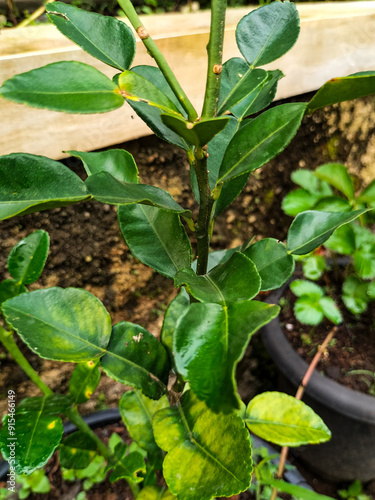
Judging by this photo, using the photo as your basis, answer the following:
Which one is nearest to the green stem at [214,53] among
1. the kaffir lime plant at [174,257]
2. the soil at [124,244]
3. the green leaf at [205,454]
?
the kaffir lime plant at [174,257]

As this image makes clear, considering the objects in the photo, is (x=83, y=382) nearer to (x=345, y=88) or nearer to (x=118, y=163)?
(x=118, y=163)

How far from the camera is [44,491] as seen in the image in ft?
2.92

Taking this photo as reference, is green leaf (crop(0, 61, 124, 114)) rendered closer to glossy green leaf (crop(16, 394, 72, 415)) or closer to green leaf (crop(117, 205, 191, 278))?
green leaf (crop(117, 205, 191, 278))

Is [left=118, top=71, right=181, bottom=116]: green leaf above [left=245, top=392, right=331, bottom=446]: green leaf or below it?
above

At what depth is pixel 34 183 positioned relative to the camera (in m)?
0.33

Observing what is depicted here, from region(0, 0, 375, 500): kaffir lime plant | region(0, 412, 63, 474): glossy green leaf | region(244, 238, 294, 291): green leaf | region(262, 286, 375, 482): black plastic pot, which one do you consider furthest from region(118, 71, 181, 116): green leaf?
region(262, 286, 375, 482): black plastic pot

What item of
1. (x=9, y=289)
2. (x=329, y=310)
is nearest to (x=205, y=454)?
(x=9, y=289)

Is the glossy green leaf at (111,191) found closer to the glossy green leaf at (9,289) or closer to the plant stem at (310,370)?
the glossy green leaf at (9,289)

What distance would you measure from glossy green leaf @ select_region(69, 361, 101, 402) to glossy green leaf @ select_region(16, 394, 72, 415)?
0.8 inches

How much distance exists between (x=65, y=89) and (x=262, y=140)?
18 centimetres

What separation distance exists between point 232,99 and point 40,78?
0.54 feet

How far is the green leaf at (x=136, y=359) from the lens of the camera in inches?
18.1

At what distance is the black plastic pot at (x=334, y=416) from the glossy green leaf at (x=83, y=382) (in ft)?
2.05

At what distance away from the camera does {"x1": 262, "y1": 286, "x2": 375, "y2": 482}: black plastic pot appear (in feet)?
3.22
